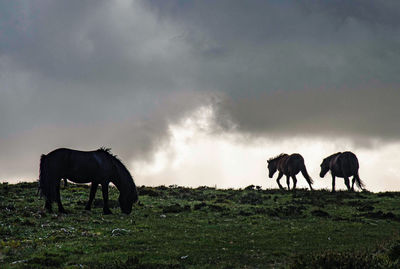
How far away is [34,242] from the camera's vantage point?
1455cm

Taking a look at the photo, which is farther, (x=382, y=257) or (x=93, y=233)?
(x=93, y=233)

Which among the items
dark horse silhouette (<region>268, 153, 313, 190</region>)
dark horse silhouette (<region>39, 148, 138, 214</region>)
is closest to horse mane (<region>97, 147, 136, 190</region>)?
dark horse silhouette (<region>39, 148, 138, 214</region>)

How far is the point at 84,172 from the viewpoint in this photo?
21562 millimetres

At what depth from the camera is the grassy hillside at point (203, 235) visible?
11852 mm

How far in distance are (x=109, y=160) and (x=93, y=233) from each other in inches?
279

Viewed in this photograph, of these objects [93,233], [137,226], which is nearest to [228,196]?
[137,226]

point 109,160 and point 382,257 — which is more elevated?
point 109,160

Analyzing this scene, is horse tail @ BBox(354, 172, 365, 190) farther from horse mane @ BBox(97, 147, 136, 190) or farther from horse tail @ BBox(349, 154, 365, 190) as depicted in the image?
horse mane @ BBox(97, 147, 136, 190)

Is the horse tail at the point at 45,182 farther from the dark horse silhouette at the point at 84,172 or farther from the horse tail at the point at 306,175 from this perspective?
the horse tail at the point at 306,175

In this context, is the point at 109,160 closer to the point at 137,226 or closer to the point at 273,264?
the point at 137,226

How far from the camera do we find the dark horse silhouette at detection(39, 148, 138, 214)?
68.2ft

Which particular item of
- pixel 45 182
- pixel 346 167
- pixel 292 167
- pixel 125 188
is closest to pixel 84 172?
pixel 45 182

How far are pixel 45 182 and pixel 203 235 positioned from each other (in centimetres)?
922

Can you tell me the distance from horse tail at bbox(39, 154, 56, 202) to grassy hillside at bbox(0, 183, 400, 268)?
98 centimetres
